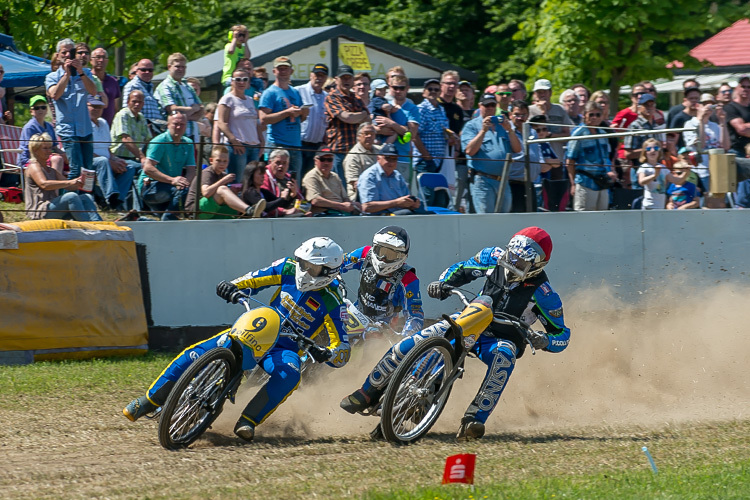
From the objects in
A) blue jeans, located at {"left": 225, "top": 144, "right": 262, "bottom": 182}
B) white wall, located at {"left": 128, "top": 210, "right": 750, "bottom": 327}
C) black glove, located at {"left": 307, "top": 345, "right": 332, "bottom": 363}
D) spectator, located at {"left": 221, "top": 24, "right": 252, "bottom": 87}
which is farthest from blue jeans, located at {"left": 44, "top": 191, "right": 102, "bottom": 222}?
black glove, located at {"left": 307, "top": 345, "right": 332, "bottom": 363}

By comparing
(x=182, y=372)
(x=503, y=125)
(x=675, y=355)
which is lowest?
(x=675, y=355)

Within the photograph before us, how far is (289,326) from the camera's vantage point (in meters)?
7.78

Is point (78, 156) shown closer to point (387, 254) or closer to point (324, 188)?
point (324, 188)

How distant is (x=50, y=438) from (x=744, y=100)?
400 inches

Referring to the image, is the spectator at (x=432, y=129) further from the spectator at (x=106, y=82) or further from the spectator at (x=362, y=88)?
the spectator at (x=106, y=82)

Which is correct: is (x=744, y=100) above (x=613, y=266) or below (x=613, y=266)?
above

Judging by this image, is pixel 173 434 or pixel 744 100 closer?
pixel 173 434

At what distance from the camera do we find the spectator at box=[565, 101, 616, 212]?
1243 centimetres

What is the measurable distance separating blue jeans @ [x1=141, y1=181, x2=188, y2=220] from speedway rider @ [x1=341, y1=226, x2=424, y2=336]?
236 centimetres

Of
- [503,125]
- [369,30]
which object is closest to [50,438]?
[503,125]

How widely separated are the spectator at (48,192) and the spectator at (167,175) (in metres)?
0.62

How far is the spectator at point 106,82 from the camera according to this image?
41.1ft

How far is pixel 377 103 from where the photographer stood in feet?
40.4

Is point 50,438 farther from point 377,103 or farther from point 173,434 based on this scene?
point 377,103
